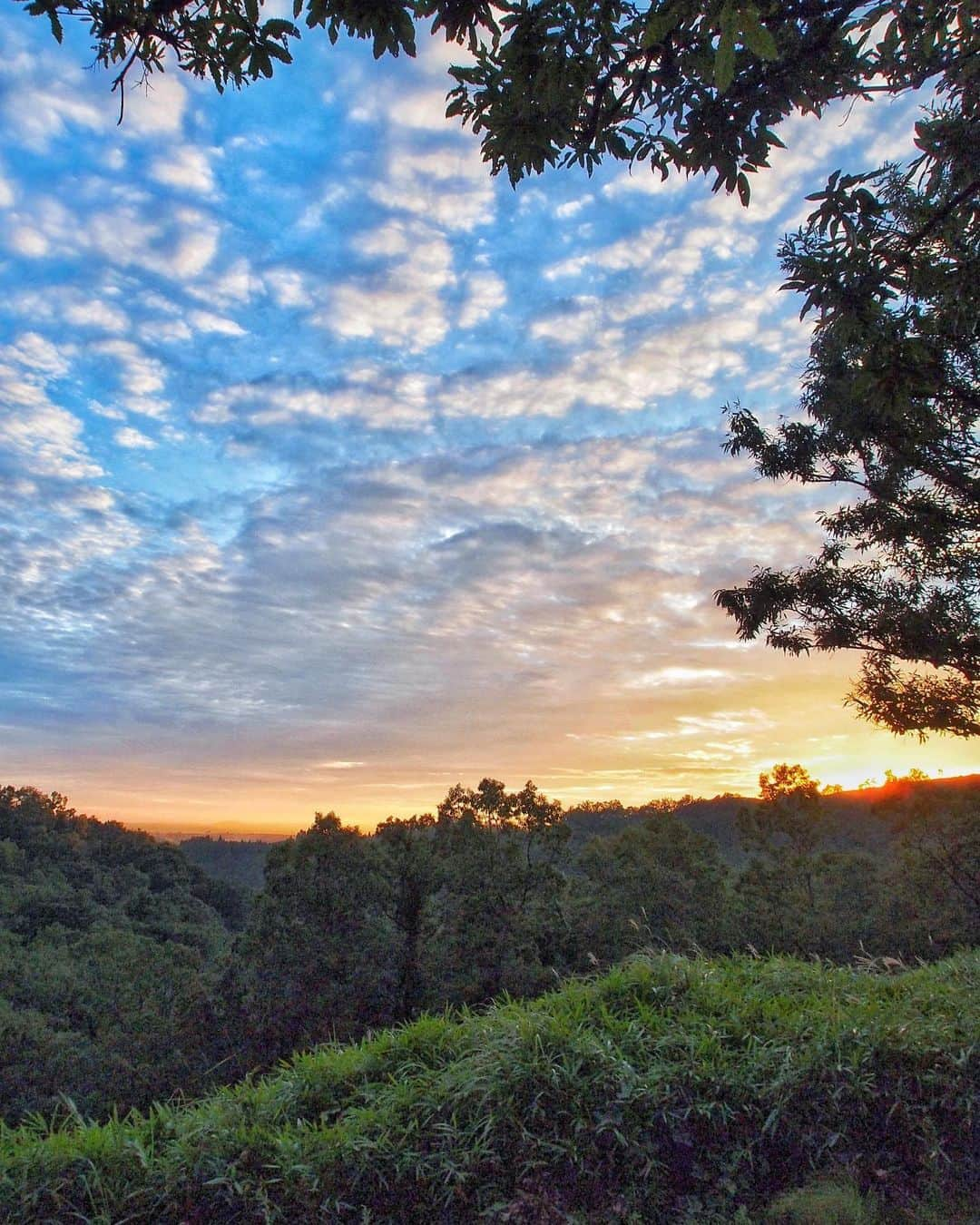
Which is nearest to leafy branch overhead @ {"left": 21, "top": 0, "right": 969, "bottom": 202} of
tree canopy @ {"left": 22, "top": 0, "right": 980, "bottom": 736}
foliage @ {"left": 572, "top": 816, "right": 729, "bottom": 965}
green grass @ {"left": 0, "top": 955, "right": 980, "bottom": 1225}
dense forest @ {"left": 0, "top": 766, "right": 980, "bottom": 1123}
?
tree canopy @ {"left": 22, "top": 0, "right": 980, "bottom": 736}

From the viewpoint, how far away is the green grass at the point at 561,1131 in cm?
291

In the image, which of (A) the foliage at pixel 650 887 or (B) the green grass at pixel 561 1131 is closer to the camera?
(B) the green grass at pixel 561 1131

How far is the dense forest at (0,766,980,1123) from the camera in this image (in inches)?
741

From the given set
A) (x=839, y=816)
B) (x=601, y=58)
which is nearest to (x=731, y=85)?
(x=601, y=58)

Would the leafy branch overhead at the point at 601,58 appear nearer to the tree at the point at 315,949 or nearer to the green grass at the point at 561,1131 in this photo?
the green grass at the point at 561,1131

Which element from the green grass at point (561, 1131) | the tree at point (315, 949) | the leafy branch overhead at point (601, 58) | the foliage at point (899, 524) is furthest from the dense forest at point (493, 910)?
the leafy branch overhead at point (601, 58)

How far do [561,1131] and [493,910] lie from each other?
16970 mm

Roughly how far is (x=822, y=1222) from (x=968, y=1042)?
1389 mm

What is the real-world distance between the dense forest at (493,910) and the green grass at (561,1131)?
12705 mm

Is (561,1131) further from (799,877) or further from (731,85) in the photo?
(799,877)

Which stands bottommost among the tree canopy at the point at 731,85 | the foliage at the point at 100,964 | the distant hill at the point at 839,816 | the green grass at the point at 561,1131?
the foliage at the point at 100,964

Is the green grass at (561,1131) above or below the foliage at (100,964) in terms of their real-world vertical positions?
above

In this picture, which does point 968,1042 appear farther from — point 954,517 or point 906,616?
point 954,517

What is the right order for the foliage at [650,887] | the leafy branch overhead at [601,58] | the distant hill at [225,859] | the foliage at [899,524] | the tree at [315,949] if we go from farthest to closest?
1. the distant hill at [225,859]
2. the foliage at [650,887]
3. the tree at [315,949]
4. the foliage at [899,524]
5. the leafy branch overhead at [601,58]
